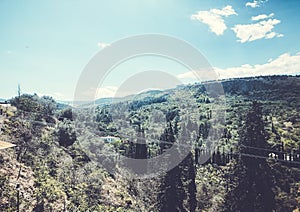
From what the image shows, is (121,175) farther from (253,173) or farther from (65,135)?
(253,173)

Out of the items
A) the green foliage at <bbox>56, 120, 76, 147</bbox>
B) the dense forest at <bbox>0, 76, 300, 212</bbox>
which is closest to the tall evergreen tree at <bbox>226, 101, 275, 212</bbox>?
the dense forest at <bbox>0, 76, 300, 212</bbox>

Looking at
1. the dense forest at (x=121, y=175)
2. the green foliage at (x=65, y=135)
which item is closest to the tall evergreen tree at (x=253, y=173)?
the dense forest at (x=121, y=175)

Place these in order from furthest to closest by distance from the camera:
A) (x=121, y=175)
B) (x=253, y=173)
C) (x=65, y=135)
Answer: (x=65, y=135) < (x=121, y=175) < (x=253, y=173)

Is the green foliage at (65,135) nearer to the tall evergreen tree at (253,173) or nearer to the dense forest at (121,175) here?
the dense forest at (121,175)

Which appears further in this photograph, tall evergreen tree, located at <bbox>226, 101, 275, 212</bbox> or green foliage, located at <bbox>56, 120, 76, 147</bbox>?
green foliage, located at <bbox>56, 120, 76, 147</bbox>

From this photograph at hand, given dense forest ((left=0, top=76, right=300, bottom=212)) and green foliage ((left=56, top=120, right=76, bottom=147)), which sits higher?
green foliage ((left=56, top=120, right=76, bottom=147))

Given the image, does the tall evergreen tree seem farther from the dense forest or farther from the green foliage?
the green foliage

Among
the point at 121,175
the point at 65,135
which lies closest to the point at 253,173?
the point at 121,175

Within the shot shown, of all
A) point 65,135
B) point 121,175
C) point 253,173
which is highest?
point 65,135

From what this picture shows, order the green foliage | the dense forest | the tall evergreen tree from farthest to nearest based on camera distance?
the green foliage → the tall evergreen tree → the dense forest

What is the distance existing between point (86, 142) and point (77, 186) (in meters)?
8.31

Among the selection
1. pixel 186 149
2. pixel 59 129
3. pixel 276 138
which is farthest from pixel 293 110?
pixel 59 129

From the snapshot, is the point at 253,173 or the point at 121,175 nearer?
the point at 253,173

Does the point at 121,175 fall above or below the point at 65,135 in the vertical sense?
below
